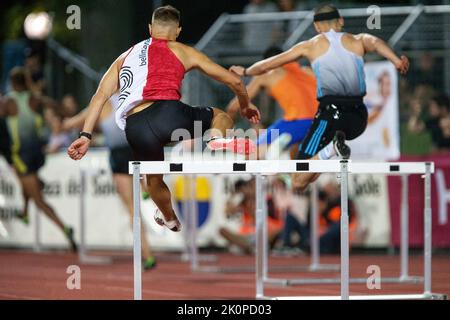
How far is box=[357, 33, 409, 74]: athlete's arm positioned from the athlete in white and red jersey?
164 cm

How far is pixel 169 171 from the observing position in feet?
32.5

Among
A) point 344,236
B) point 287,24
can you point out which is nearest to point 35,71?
point 287,24

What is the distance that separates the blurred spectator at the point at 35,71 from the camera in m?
21.6

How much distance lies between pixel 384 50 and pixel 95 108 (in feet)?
9.58

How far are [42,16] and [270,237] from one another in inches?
320

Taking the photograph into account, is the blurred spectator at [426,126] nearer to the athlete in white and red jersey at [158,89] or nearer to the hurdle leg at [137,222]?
the athlete in white and red jersey at [158,89]

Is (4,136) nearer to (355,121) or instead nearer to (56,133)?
(56,133)

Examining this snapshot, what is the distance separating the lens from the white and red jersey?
10.8m

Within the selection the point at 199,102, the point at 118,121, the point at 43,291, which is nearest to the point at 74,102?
the point at 199,102

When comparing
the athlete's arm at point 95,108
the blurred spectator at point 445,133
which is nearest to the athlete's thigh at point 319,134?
the athlete's arm at point 95,108

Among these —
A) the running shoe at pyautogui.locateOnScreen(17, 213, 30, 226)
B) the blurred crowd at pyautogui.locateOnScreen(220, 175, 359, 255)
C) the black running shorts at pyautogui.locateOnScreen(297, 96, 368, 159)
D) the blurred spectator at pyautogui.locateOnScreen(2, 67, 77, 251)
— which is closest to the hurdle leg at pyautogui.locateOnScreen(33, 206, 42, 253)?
the running shoe at pyautogui.locateOnScreen(17, 213, 30, 226)

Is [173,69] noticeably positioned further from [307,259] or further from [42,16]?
[42,16]

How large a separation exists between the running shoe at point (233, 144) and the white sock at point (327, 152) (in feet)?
5.15

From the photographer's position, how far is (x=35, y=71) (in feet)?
72.4
